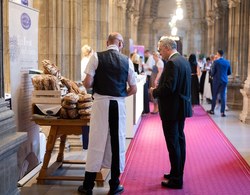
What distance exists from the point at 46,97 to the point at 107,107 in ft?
3.12

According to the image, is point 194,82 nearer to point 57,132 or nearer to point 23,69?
point 57,132

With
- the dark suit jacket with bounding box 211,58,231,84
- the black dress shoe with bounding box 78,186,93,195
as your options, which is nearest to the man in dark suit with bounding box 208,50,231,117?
the dark suit jacket with bounding box 211,58,231,84

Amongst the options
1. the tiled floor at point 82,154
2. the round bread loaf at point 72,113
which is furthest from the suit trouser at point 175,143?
the round bread loaf at point 72,113

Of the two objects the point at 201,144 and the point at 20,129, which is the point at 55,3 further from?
A: the point at 201,144

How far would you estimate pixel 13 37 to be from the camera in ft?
15.8

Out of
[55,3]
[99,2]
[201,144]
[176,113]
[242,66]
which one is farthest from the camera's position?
[242,66]

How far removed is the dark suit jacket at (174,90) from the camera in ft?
16.2

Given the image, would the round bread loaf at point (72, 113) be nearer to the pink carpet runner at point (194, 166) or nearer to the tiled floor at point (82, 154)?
the tiled floor at point (82, 154)

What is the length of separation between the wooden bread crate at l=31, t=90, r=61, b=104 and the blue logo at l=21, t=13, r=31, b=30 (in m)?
0.73

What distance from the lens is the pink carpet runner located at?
516 centimetres

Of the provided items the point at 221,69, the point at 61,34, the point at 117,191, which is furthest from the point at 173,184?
the point at 221,69

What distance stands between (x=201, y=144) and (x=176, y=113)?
2.99 meters

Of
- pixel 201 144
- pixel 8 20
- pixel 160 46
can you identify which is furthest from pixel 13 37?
pixel 201 144

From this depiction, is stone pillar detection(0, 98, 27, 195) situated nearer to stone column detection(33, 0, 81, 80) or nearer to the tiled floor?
the tiled floor
